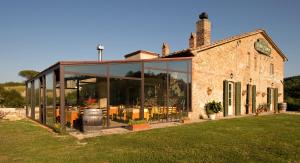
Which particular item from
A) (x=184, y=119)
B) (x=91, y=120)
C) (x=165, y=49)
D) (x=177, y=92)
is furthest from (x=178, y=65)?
(x=165, y=49)

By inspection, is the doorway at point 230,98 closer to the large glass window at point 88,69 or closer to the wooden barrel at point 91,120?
the large glass window at point 88,69

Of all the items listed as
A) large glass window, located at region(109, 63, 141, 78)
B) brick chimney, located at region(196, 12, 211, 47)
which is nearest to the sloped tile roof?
brick chimney, located at region(196, 12, 211, 47)

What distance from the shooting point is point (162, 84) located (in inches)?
463

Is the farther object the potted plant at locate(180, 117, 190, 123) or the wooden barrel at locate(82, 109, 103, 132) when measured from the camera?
the potted plant at locate(180, 117, 190, 123)

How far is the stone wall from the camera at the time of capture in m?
12.8

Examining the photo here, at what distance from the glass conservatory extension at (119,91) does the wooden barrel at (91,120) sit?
0.67 meters

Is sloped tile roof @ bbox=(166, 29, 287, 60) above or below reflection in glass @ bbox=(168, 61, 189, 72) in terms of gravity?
above

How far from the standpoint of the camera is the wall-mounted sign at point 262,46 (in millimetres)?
17030

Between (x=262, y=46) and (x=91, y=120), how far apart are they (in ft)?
48.2

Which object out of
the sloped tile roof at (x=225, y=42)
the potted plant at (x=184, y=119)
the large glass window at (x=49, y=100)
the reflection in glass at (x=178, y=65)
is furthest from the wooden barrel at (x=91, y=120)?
the sloped tile roof at (x=225, y=42)

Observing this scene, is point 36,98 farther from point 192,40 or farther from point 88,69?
point 192,40

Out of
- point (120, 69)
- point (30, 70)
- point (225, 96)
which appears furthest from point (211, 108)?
point (30, 70)

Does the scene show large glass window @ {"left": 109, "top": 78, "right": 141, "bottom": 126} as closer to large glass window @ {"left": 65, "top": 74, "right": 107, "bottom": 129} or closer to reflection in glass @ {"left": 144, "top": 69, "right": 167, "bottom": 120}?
reflection in glass @ {"left": 144, "top": 69, "right": 167, "bottom": 120}

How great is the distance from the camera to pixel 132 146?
611 cm
